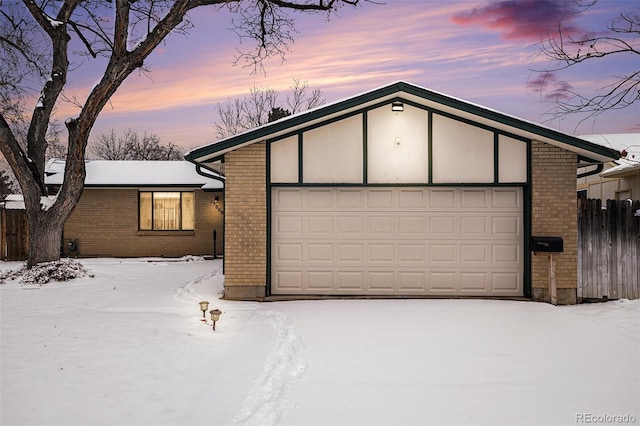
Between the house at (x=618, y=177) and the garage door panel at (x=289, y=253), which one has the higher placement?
the house at (x=618, y=177)

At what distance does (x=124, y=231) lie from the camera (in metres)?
18.6

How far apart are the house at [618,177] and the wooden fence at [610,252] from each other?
10.6 ft

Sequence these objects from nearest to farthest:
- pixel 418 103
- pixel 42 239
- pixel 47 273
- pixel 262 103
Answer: pixel 418 103 → pixel 47 273 → pixel 42 239 → pixel 262 103

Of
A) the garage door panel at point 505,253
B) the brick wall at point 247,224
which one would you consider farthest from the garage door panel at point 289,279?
the garage door panel at point 505,253

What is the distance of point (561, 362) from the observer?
18.0 ft

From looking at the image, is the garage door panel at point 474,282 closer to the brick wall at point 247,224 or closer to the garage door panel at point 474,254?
the garage door panel at point 474,254

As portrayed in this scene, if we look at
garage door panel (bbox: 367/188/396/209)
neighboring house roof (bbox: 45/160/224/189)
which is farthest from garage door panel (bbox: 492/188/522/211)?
neighboring house roof (bbox: 45/160/224/189)

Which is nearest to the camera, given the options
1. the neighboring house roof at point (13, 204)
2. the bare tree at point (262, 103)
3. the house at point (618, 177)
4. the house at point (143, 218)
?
the house at point (618, 177)

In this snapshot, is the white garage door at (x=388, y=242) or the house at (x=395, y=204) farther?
the white garage door at (x=388, y=242)

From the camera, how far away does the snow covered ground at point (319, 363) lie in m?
4.10

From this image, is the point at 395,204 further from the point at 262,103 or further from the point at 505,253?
the point at 262,103

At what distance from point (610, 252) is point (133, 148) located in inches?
1981

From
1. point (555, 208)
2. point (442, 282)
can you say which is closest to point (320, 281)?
point (442, 282)

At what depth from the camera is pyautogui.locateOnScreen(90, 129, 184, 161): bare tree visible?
5034 centimetres
